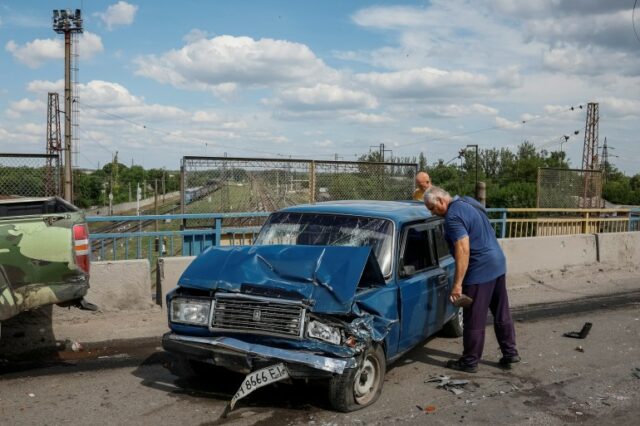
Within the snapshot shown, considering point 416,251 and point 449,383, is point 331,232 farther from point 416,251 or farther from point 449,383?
point 449,383

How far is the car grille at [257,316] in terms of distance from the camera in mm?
4215

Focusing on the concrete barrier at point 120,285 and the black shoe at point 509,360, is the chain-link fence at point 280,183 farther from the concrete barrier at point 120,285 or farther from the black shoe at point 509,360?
the black shoe at point 509,360

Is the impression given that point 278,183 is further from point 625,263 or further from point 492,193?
point 492,193

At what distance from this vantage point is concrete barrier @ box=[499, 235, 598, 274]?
10.9 meters

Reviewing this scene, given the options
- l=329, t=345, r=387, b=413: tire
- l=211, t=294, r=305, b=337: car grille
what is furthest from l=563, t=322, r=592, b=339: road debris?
l=211, t=294, r=305, b=337: car grille

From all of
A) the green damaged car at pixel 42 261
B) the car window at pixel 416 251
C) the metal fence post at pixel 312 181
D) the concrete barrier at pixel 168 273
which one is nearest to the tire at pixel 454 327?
the car window at pixel 416 251

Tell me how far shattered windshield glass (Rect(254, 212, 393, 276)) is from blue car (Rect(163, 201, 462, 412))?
0.01 m

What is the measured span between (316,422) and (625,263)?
10962 mm

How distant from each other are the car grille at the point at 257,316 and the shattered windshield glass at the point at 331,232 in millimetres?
1053

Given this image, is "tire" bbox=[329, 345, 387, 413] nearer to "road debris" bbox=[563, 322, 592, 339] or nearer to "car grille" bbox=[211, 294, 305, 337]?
"car grille" bbox=[211, 294, 305, 337]

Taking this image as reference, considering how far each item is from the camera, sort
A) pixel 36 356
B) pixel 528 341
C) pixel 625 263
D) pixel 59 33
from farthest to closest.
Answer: pixel 59 33 < pixel 625 263 < pixel 528 341 < pixel 36 356

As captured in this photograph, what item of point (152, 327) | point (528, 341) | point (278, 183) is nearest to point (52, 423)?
point (152, 327)

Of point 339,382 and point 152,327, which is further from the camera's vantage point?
point 152,327

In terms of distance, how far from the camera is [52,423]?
13.8ft
